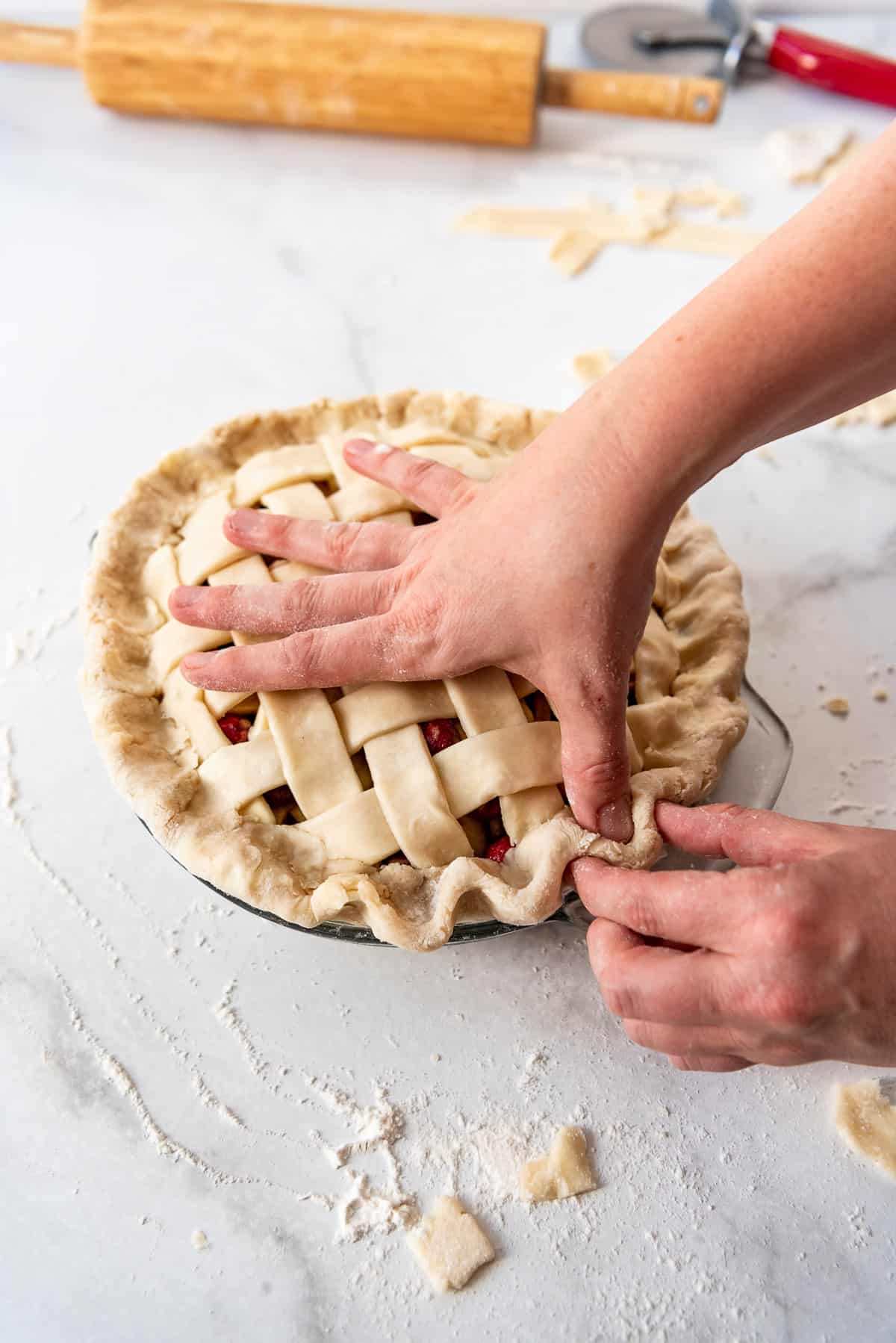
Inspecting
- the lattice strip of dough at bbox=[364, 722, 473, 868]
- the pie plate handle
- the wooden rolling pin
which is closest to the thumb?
the lattice strip of dough at bbox=[364, 722, 473, 868]

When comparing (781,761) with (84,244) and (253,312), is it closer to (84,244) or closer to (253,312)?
(253,312)

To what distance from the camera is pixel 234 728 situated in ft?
4.09

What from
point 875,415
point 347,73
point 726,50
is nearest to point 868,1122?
point 875,415

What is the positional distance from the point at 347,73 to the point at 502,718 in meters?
1.60

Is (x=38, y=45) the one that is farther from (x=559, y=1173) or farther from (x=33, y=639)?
(x=559, y=1173)

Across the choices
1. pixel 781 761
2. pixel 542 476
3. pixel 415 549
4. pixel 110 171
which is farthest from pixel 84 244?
pixel 781 761

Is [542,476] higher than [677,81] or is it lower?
lower

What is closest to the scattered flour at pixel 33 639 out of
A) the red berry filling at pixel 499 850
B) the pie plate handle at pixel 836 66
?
the red berry filling at pixel 499 850

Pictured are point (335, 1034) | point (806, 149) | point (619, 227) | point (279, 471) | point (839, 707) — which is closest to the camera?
point (335, 1034)

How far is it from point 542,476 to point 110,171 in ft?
5.40

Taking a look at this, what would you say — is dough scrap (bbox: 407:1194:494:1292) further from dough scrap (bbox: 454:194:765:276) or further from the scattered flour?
dough scrap (bbox: 454:194:765:276)

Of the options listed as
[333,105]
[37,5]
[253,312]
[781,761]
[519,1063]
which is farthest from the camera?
[37,5]

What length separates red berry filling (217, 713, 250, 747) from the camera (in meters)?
1.24

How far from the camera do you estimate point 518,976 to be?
1322 millimetres
